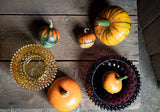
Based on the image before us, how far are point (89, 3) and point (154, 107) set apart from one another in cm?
114

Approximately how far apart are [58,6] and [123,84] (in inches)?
22.8

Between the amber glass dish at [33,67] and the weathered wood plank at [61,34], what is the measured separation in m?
0.06

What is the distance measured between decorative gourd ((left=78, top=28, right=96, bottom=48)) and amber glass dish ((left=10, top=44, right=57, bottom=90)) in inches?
7.2

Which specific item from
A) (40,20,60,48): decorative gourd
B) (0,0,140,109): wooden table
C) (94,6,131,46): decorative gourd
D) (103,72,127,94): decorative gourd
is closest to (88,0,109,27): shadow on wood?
(0,0,140,109): wooden table

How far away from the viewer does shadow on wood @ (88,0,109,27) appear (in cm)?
89

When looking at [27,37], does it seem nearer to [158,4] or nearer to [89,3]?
[89,3]

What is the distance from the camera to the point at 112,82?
27.7 inches

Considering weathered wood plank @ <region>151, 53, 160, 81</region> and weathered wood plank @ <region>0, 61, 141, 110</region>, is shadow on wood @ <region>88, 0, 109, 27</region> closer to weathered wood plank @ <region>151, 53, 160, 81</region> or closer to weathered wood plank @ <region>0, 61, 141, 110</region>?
weathered wood plank @ <region>0, 61, 141, 110</region>

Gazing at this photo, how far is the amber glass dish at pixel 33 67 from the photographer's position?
801 millimetres

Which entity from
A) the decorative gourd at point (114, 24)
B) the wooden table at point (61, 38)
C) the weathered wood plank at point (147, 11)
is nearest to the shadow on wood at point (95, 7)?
the wooden table at point (61, 38)

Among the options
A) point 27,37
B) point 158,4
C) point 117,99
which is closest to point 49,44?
point 27,37

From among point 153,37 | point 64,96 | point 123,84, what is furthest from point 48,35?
point 153,37

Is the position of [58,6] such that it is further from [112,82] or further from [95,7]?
[112,82]

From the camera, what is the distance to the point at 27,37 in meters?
0.87
